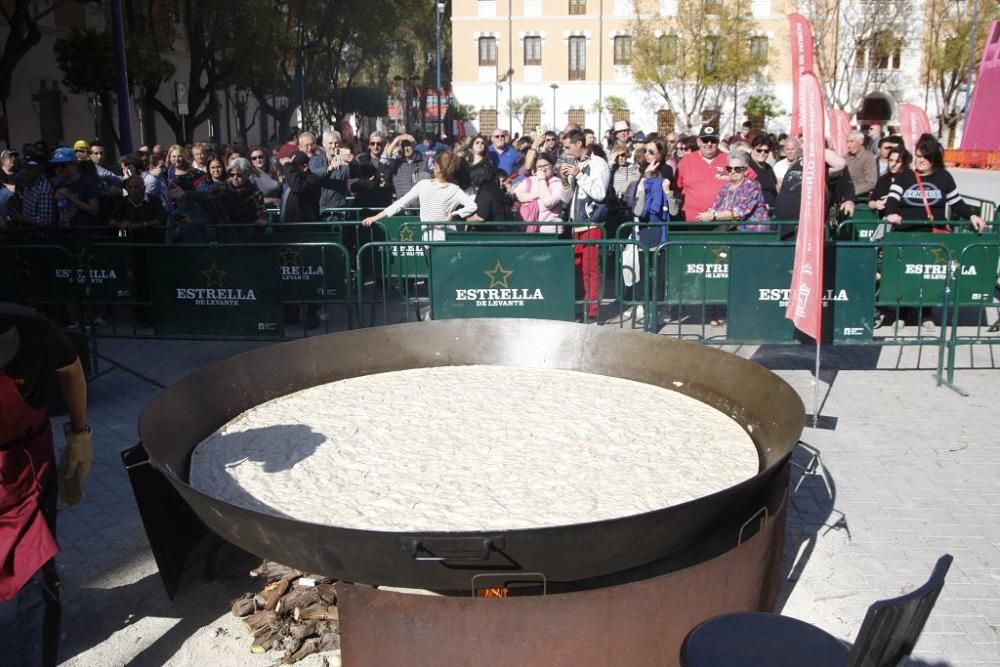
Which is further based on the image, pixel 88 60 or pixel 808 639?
pixel 88 60

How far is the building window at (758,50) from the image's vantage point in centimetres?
5532

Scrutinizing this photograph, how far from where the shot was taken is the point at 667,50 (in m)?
56.4

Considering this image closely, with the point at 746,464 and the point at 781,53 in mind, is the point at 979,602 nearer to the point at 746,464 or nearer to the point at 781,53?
the point at 746,464

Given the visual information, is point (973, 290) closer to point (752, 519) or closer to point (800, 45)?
point (800, 45)

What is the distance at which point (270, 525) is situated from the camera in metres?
3.68

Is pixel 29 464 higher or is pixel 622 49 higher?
pixel 622 49

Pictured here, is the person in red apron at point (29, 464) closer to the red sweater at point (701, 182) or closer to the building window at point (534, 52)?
the red sweater at point (701, 182)

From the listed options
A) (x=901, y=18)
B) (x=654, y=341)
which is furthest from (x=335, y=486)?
(x=901, y=18)

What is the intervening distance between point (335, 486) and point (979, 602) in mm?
3228

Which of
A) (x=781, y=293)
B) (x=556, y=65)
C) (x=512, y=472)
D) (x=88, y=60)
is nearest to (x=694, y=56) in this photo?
(x=556, y=65)

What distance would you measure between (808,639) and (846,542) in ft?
8.99

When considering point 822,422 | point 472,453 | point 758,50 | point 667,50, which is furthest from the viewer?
point 758,50

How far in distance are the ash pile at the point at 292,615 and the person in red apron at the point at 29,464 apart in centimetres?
95

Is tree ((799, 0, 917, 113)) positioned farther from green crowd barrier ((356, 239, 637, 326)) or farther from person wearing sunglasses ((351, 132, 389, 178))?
green crowd barrier ((356, 239, 637, 326))
